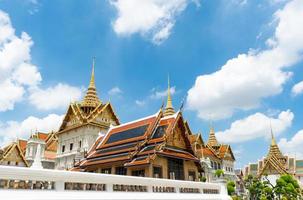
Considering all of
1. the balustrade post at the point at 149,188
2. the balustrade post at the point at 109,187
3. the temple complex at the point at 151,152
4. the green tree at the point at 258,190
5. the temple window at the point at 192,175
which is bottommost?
the green tree at the point at 258,190

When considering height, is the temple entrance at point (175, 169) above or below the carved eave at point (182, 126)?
below

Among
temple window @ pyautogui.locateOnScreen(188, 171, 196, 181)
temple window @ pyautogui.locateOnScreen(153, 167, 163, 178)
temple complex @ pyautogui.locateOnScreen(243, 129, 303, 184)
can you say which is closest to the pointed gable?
temple window @ pyautogui.locateOnScreen(188, 171, 196, 181)

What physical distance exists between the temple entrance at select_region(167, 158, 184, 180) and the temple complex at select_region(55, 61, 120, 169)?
82.8 feet

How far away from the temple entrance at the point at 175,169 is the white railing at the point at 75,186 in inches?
186

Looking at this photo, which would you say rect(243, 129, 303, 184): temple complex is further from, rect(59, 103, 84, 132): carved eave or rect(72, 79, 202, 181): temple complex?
rect(72, 79, 202, 181): temple complex

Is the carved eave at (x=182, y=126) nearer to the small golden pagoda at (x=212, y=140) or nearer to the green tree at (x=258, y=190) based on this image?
the green tree at (x=258, y=190)

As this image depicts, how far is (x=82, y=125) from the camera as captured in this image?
44688 mm

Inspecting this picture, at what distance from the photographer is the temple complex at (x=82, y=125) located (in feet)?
146

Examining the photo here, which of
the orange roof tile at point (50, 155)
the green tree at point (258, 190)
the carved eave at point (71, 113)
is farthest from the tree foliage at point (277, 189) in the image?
the orange roof tile at point (50, 155)

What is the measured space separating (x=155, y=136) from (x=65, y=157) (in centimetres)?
3234

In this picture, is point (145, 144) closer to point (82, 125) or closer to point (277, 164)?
point (82, 125)

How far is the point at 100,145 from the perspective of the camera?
23.3 m

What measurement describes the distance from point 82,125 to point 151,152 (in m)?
29.0

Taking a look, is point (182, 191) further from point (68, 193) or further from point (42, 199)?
point (42, 199)
